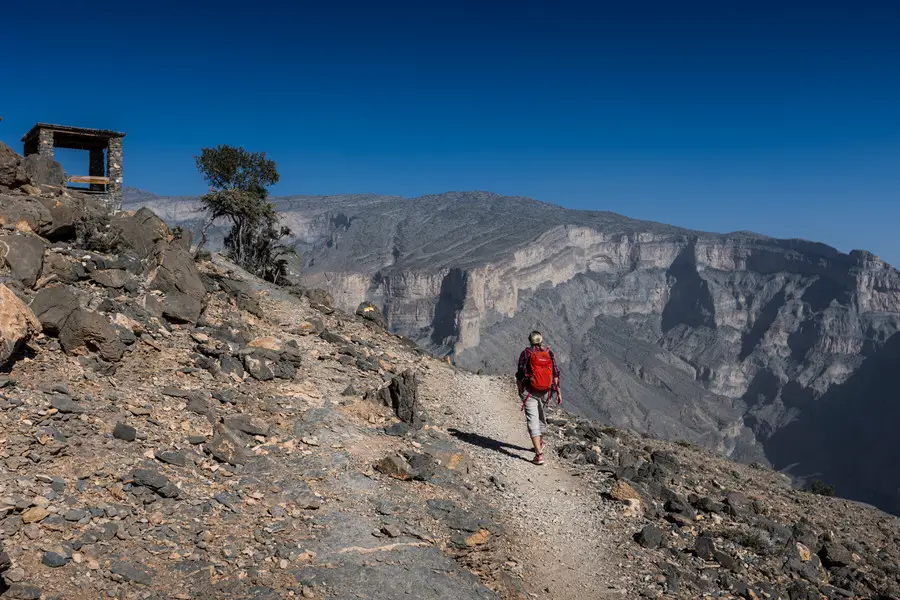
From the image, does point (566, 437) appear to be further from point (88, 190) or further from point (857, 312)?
point (857, 312)

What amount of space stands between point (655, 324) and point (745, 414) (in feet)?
175

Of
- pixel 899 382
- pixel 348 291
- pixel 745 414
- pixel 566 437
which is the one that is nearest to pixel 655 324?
pixel 745 414

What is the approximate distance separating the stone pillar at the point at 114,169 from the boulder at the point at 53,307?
43.8 feet

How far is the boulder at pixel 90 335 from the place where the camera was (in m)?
10.4

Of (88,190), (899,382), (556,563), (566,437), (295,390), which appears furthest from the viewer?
(899,382)

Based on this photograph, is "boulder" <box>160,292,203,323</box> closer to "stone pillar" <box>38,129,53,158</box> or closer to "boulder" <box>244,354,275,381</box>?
"boulder" <box>244,354,275,381</box>

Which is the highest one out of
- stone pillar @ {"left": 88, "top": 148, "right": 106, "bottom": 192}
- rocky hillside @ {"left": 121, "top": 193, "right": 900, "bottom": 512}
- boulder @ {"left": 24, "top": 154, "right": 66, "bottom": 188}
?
stone pillar @ {"left": 88, "top": 148, "right": 106, "bottom": 192}

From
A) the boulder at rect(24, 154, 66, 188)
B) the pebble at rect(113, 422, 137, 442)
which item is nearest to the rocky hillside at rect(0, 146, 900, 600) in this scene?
the pebble at rect(113, 422, 137, 442)

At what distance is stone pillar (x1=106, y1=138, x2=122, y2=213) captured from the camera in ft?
74.2

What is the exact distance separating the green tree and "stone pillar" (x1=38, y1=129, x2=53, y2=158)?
30.5 feet

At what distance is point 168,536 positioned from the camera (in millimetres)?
7496

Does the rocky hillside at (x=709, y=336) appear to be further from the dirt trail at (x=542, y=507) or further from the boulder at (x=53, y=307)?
the boulder at (x=53, y=307)

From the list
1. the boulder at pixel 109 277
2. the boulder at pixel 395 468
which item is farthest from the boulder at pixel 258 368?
the boulder at pixel 395 468

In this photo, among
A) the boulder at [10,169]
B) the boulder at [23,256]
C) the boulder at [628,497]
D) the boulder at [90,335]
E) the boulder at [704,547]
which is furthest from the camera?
the boulder at [10,169]
